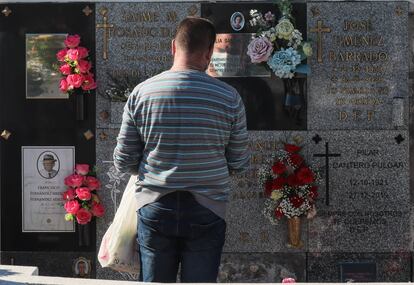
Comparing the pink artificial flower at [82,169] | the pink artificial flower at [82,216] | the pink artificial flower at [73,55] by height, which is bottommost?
the pink artificial flower at [82,216]

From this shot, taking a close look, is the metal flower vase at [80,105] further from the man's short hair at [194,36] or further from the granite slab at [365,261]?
the man's short hair at [194,36]

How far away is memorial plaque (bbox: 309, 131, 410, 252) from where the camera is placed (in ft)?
20.4

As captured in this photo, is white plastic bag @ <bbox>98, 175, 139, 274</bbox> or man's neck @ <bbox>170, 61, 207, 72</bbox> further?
white plastic bag @ <bbox>98, 175, 139, 274</bbox>

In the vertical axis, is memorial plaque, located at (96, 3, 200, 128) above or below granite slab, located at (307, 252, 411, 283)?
above

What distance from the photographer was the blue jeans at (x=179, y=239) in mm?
3447

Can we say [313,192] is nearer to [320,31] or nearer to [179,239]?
[320,31]

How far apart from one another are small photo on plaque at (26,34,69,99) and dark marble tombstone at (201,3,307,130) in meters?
1.39

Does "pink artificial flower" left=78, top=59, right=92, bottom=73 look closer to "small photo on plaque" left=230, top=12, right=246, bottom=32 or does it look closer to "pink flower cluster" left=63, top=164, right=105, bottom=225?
"pink flower cluster" left=63, top=164, right=105, bottom=225

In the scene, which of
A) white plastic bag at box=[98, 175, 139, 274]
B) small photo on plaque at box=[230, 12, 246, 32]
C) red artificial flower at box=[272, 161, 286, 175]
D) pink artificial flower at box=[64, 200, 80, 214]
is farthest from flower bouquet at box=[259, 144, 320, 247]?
white plastic bag at box=[98, 175, 139, 274]

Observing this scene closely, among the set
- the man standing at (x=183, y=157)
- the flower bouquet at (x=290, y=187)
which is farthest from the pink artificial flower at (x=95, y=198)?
the man standing at (x=183, y=157)

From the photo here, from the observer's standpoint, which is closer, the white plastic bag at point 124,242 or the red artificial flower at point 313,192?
the white plastic bag at point 124,242

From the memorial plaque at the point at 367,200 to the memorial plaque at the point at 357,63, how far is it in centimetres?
19

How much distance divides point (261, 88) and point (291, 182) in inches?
35.5

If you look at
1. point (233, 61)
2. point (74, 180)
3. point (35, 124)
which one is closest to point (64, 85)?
point (35, 124)
